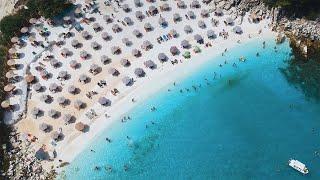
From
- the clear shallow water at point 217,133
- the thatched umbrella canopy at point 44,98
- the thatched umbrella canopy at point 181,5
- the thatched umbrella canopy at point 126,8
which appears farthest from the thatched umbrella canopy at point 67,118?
the thatched umbrella canopy at point 181,5

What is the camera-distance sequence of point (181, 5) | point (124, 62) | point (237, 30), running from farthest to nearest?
point (181, 5)
point (237, 30)
point (124, 62)

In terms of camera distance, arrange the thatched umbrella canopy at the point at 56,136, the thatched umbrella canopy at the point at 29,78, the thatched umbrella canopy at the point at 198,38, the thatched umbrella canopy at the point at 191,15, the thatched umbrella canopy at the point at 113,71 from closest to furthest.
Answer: the thatched umbrella canopy at the point at 56,136
the thatched umbrella canopy at the point at 29,78
the thatched umbrella canopy at the point at 113,71
the thatched umbrella canopy at the point at 198,38
the thatched umbrella canopy at the point at 191,15

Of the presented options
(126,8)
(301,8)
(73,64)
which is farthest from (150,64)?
(301,8)

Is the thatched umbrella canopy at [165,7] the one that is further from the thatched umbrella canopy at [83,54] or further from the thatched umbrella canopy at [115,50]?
the thatched umbrella canopy at [83,54]

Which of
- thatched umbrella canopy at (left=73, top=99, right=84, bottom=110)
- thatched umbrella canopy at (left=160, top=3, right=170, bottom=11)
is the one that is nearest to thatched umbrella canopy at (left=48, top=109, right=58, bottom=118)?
thatched umbrella canopy at (left=73, top=99, right=84, bottom=110)

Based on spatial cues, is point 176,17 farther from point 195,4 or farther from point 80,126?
point 80,126

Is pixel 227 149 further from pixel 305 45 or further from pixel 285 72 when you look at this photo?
pixel 305 45
